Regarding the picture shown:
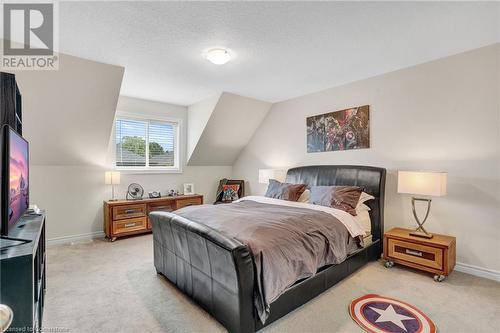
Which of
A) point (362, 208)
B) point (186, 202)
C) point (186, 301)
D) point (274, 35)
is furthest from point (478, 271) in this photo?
point (186, 202)

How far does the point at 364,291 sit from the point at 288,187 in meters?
1.80

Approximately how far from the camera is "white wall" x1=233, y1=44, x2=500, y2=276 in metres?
2.66

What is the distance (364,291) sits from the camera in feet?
7.91

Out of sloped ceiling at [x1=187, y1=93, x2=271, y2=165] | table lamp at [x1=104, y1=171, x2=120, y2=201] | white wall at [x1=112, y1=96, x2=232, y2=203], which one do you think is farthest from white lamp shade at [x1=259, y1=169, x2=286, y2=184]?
table lamp at [x1=104, y1=171, x2=120, y2=201]

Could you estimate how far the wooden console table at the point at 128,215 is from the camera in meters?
3.98

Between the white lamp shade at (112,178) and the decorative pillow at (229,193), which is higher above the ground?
the white lamp shade at (112,178)

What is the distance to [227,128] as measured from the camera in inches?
199

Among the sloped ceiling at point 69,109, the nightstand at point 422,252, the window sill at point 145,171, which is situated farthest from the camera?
the window sill at point 145,171

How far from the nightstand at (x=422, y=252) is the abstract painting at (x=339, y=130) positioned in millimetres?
1384

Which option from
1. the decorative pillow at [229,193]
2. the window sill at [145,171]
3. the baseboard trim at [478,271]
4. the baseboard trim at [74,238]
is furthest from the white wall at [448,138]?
the baseboard trim at [74,238]

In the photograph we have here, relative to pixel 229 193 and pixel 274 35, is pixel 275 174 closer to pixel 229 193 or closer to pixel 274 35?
pixel 229 193

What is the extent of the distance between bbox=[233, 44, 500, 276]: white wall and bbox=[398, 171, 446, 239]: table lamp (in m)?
0.30

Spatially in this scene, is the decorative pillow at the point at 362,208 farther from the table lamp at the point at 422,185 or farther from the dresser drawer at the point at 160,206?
the dresser drawer at the point at 160,206

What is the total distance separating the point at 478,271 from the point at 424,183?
1159 millimetres
